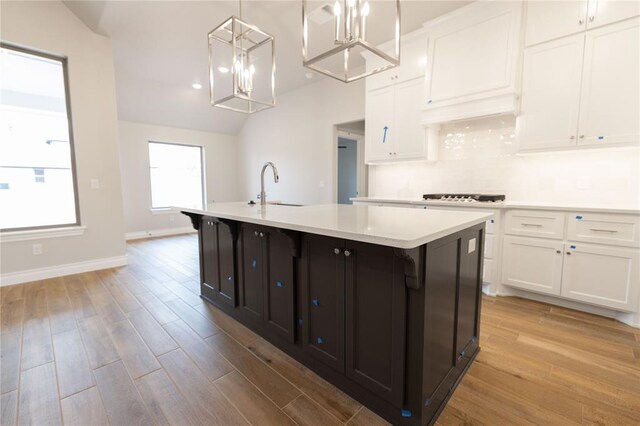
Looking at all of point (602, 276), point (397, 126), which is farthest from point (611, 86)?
point (397, 126)

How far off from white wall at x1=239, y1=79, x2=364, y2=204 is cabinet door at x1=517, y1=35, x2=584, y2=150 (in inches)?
87.6

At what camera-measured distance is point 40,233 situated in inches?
134

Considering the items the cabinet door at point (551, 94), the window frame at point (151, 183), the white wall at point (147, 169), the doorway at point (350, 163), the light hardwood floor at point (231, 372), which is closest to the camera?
the light hardwood floor at point (231, 372)

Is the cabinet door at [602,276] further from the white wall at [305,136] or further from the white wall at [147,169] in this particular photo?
the white wall at [147,169]

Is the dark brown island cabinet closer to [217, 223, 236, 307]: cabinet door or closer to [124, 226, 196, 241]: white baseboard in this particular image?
[217, 223, 236, 307]: cabinet door

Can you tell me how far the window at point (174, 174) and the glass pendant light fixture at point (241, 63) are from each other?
172 cm

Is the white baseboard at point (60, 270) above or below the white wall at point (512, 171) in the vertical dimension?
below

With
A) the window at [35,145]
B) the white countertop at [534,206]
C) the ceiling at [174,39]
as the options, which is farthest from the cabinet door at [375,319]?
the window at [35,145]

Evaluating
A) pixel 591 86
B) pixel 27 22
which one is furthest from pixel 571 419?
pixel 27 22

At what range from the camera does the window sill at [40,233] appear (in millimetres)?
3217

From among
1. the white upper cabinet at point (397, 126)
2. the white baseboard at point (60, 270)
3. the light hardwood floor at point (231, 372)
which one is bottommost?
the light hardwood floor at point (231, 372)

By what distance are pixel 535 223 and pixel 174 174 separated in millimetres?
6857

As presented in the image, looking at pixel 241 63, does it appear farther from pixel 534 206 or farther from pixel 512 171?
pixel 512 171

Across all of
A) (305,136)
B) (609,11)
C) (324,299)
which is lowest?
(324,299)
